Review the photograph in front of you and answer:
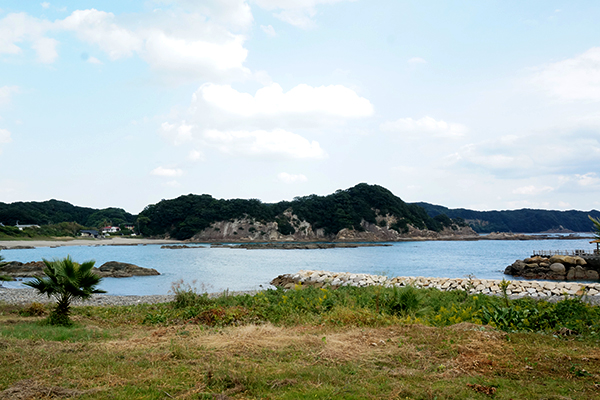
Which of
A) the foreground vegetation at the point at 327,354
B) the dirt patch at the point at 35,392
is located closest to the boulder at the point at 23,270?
the foreground vegetation at the point at 327,354

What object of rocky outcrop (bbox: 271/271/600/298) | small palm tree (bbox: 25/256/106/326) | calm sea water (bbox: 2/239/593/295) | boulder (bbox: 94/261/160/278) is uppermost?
small palm tree (bbox: 25/256/106/326)

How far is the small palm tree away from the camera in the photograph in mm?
9867

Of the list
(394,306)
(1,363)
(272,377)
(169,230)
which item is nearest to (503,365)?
(272,377)

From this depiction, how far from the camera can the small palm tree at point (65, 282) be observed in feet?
32.4

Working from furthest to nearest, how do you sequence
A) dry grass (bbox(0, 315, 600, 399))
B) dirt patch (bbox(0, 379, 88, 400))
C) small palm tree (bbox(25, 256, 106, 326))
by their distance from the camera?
→ small palm tree (bbox(25, 256, 106, 326)) → dry grass (bbox(0, 315, 600, 399)) → dirt patch (bbox(0, 379, 88, 400))

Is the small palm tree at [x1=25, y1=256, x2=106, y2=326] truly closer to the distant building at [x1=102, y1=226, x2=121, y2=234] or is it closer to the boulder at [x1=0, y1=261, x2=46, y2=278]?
the boulder at [x1=0, y1=261, x2=46, y2=278]

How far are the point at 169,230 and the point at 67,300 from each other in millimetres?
125984

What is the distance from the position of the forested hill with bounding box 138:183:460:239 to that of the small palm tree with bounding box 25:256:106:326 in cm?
11955

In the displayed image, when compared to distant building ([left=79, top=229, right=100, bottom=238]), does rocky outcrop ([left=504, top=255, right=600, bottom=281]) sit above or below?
below

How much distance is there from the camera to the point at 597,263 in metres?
37.3

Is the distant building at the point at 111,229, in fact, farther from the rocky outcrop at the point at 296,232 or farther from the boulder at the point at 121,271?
the boulder at the point at 121,271

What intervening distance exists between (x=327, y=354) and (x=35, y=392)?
395 cm

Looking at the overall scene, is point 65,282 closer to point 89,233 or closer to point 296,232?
point 296,232

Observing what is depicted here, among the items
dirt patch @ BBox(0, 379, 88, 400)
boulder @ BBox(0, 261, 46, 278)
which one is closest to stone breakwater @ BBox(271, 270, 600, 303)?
dirt patch @ BBox(0, 379, 88, 400)
